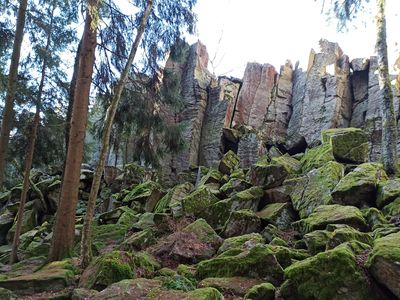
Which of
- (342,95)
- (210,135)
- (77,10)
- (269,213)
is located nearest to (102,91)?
(77,10)

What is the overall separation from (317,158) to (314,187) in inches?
101

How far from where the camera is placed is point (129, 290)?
4949 mm

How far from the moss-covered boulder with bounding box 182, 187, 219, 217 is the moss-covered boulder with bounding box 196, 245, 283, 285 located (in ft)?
13.7

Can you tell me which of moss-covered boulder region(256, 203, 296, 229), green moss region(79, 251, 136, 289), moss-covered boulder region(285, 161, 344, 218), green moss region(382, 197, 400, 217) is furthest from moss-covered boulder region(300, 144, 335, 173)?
green moss region(79, 251, 136, 289)

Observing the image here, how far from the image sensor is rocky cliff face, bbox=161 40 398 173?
63.2ft

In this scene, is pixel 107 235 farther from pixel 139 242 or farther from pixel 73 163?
pixel 73 163

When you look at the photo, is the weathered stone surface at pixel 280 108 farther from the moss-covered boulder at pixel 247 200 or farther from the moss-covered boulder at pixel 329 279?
the moss-covered boulder at pixel 329 279

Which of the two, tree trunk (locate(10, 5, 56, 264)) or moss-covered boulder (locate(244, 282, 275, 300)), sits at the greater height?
tree trunk (locate(10, 5, 56, 264))

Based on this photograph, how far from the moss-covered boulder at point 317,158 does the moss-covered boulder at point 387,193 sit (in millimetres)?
2831

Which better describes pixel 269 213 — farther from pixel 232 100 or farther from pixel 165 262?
pixel 232 100

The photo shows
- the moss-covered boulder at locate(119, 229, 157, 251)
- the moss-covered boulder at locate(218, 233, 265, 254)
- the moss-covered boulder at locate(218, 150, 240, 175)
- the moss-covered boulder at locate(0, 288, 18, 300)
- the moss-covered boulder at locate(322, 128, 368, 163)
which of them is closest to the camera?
the moss-covered boulder at locate(0, 288, 18, 300)

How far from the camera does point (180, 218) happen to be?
10383mm

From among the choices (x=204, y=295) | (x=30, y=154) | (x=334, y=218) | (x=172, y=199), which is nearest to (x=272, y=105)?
(x=172, y=199)

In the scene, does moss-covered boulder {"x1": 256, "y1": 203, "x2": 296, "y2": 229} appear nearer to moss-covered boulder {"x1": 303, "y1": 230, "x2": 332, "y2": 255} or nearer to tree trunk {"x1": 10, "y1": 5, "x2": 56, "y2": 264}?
moss-covered boulder {"x1": 303, "y1": 230, "x2": 332, "y2": 255}
